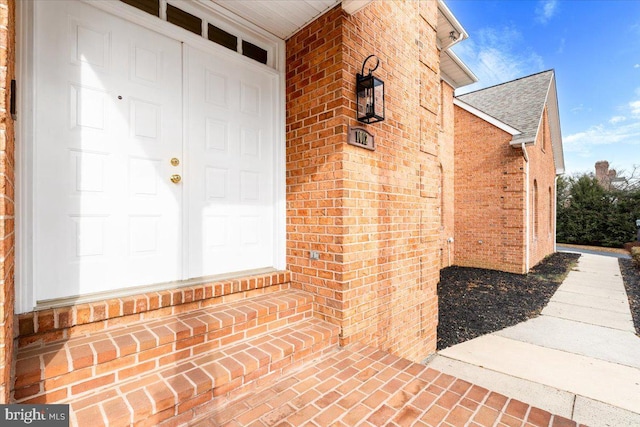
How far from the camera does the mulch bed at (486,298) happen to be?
478 centimetres

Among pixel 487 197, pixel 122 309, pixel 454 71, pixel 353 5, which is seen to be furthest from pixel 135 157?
pixel 487 197

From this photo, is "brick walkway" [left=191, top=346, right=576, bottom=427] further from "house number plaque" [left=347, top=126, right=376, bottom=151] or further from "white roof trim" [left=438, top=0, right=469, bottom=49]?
"white roof trim" [left=438, top=0, right=469, bottom=49]

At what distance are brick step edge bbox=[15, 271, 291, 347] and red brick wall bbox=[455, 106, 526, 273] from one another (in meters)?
9.30

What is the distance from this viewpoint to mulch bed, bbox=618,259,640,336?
539cm

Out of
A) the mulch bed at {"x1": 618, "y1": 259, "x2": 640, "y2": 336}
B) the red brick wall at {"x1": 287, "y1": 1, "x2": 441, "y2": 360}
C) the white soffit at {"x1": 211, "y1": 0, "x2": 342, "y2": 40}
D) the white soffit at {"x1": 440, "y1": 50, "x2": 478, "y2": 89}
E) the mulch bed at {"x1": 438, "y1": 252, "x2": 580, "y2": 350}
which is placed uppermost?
the white soffit at {"x1": 440, "y1": 50, "x2": 478, "y2": 89}

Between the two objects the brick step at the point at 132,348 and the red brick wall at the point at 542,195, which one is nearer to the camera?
the brick step at the point at 132,348

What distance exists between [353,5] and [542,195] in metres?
13.1

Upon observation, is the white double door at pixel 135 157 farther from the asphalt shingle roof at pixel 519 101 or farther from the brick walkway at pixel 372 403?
the asphalt shingle roof at pixel 519 101

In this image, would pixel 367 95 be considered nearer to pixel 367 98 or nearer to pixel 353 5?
pixel 367 98

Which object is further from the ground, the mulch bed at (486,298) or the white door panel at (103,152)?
the white door panel at (103,152)

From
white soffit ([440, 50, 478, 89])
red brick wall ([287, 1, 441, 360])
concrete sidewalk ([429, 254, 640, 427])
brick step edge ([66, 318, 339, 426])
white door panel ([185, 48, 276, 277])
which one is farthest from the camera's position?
white soffit ([440, 50, 478, 89])

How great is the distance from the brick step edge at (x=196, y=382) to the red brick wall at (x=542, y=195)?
35.1 ft

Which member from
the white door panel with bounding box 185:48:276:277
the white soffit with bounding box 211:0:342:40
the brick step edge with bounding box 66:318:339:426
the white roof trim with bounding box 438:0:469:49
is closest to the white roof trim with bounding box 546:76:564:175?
the white roof trim with bounding box 438:0:469:49

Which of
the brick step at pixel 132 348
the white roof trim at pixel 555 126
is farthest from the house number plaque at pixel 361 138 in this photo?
the white roof trim at pixel 555 126
